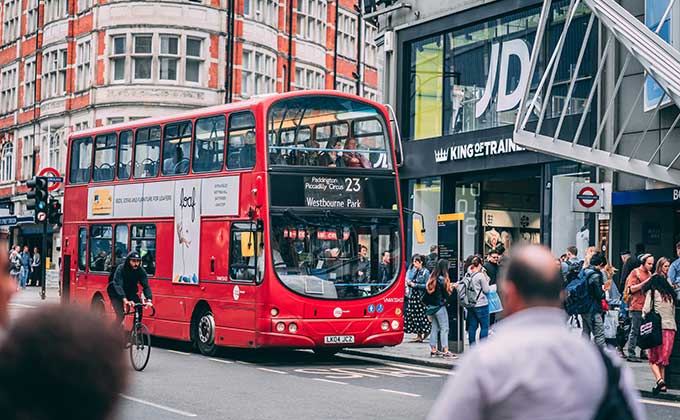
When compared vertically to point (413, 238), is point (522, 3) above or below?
above

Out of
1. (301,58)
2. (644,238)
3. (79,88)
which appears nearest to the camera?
(644,238)

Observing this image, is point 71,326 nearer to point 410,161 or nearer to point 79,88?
point 410,161

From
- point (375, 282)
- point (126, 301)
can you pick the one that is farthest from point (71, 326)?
point (375, 282)

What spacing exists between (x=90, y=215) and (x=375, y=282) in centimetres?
716

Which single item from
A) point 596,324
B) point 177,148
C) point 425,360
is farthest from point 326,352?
point 596,324

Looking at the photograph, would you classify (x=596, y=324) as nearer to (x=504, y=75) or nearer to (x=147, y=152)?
(x=147, y=152)

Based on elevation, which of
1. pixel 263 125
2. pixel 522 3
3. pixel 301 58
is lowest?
pixel 263 125

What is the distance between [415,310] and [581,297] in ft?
19.4

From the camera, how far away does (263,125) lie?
17.3m

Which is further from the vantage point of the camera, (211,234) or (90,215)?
(90,215)

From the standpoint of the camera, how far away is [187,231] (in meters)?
19.4

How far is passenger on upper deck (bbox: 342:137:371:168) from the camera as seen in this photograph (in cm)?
1786

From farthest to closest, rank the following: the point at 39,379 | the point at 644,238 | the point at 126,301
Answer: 1. the point at 644,238
2. the point at 126,301
3. the point at 39,379

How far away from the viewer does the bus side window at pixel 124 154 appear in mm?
21297
